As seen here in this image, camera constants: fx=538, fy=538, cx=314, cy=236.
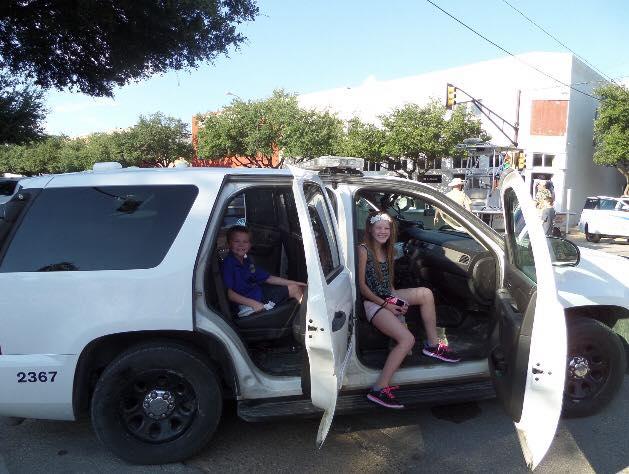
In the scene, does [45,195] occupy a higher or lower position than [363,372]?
higher

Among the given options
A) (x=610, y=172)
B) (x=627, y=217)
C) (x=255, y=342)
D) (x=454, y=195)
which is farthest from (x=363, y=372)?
(x=610, y=172)

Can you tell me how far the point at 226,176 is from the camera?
3.38m

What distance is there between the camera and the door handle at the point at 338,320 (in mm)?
3051

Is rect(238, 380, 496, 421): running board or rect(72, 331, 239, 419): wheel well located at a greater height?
rect(72, 331, 239, 419): wheel well

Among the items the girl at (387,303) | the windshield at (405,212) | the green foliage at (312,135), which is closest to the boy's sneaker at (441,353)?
the girl at (387,303)

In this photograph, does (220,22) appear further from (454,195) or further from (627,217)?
(627,217)

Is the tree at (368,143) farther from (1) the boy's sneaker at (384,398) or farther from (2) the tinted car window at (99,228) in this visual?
(2) the tinted car window at (99,228)

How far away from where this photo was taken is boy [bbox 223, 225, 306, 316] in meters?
3.82

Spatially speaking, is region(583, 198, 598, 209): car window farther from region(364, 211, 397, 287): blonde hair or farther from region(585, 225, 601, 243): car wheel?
region(364, 211, 397, 287): blonde hair

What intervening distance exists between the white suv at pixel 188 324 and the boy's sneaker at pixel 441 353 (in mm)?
68

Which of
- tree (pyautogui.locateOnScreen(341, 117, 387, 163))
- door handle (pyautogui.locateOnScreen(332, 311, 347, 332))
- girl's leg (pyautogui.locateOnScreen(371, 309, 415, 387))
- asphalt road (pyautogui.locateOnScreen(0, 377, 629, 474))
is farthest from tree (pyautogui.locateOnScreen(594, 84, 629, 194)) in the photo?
door handle (pyautogui.locateOnScreen(332, 311, 347, 332))

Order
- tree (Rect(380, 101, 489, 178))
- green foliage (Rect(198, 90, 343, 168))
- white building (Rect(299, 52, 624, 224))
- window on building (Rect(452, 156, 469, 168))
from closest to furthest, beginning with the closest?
tree (Rect(380, 101, 489, 178)), white building (Rect(299, 52, 624, 224)), window on building (Rect(452, 156, 469, 168)), green foliage (Rect(198, 90, 343, 168))

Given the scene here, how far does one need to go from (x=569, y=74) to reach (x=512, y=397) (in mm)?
26492

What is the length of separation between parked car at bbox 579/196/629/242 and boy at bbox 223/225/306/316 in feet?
57.1
